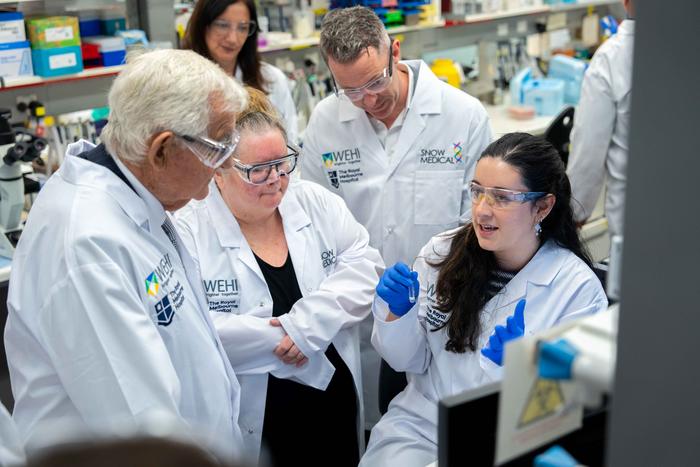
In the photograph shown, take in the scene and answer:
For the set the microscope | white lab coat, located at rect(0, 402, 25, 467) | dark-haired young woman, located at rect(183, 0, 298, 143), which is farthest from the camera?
dark-haired young woman, located at rect(183, 0, 298, 143)

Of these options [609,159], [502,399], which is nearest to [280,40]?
[609,159]

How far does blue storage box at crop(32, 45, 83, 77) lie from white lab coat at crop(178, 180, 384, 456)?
1.68m

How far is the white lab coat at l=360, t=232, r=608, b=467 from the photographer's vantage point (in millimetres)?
1991

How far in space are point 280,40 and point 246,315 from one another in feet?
7.91

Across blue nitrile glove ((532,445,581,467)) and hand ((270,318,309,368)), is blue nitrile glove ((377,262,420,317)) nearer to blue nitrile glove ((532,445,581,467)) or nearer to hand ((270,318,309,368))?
hand ((270,318,309,368))

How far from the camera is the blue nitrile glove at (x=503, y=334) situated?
5.60 ft

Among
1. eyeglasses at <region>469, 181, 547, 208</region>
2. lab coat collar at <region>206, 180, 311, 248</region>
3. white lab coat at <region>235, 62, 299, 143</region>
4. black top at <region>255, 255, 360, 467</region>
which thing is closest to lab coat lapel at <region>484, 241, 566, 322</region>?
eyeglasses at <region>469, 181, 547, 208</region>

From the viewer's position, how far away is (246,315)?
204 cm

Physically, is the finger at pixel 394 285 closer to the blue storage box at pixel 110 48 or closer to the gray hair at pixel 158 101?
the gray hair at pixel 158 101

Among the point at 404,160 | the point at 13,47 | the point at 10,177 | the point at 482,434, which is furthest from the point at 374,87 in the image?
the point at 13,47

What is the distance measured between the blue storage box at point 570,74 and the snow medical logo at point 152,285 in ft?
13.8

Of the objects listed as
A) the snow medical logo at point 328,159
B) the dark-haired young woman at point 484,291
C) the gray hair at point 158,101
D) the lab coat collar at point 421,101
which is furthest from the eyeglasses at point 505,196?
the gray hair at point 158,101

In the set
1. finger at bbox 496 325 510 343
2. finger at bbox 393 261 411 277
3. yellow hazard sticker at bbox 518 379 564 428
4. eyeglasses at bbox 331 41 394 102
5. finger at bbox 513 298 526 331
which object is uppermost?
eyeglasses at bbox 331 41 394 102

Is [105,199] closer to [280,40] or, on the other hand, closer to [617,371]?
[617,371]
